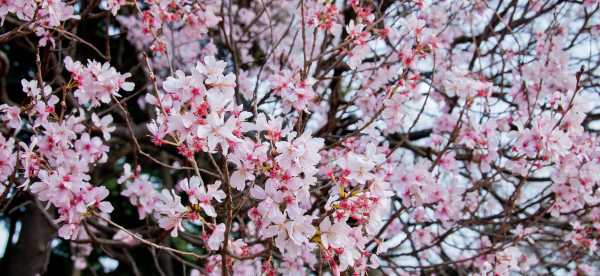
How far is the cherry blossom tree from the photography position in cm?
183

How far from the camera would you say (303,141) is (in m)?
1.76

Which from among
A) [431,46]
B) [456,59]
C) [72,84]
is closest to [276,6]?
[456,59]

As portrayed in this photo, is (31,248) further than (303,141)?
Yes

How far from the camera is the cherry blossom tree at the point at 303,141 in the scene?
183cm

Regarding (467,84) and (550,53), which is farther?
(550,53)

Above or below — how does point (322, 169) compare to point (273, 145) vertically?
above

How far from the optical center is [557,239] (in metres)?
3.97

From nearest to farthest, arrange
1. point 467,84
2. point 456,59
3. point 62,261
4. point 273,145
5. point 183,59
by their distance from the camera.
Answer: point 273,145 → point 467,84 → point 456,59 → point 183,59 → point 62,261

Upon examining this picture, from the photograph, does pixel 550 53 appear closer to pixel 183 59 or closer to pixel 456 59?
pixel 456 59

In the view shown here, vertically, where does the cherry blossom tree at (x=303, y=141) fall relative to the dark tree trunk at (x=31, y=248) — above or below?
above

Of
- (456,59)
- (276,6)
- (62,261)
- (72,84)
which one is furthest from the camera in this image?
(62,261)

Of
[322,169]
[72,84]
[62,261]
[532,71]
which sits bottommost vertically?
[62,261]

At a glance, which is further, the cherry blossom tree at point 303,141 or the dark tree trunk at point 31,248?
the dark tree trunk at point 31,248

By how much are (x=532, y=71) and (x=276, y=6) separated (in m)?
2.70
